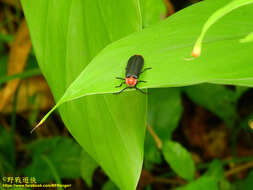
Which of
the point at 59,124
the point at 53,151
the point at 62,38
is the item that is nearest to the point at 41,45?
the point at 62,38

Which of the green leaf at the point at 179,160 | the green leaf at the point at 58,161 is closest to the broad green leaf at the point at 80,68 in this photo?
the green leaf at the point at 179,160

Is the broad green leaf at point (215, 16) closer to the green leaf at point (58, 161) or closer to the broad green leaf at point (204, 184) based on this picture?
the broad green leaf at point (204, 184)

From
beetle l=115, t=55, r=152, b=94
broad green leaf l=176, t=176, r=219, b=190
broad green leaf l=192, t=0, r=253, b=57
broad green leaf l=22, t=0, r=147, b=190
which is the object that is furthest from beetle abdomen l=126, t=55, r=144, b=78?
broad green leaf l=176, t=176, r=219, b=190

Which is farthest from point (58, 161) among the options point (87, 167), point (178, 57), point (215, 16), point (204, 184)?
point (215, 16)

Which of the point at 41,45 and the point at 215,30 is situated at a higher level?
the point at 41,45

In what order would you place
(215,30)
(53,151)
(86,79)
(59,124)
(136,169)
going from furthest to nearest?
(59,124) → (53,151) → (136,169) → (215,30) → (86,79)

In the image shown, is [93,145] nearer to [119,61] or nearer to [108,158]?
[108,158]
